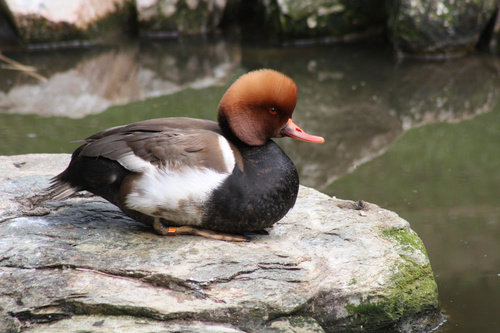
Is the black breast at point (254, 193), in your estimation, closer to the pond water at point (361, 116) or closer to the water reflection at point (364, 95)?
the pond water at point (361, 116)

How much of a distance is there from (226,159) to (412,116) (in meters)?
4.35

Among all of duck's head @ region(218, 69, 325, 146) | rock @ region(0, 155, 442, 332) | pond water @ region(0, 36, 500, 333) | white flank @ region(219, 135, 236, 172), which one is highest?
duck's head @ region(218, 69, 325, 146)

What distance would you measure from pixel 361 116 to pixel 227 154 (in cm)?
397

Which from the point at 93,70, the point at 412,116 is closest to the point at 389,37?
the point at 412,116

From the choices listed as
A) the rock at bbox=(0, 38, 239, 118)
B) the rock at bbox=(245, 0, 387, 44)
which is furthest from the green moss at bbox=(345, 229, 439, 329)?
the rock at bbox=(245, 0, 387, 44)

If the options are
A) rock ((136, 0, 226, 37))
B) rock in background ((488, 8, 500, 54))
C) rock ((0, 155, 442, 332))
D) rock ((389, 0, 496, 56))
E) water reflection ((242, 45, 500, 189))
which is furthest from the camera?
rock ((136, 0, 226, 37))

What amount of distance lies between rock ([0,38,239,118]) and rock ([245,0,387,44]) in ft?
3.35

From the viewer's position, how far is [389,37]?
895 centimetres

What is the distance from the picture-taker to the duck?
2713mm

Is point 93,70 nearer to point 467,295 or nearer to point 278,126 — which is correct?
point 278,126

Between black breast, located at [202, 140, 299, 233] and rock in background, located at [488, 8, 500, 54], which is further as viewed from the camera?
rock in background, located at [488, 8, 500, 54]

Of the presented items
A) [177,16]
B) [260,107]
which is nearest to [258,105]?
[260,107]

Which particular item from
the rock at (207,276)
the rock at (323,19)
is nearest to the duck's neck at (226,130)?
the rock at (207,276)

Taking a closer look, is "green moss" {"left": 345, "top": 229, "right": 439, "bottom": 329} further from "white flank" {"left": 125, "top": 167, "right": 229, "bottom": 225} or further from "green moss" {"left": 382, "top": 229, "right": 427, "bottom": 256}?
"white flank" {"left": 125, "top": 167, "right": 229, "bottom": 225}
